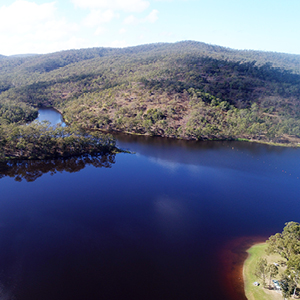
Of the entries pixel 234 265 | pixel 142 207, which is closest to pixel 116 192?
pixel 142 207

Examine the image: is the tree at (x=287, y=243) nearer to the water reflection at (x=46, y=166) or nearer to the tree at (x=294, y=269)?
the tree at (x=294, y=269)

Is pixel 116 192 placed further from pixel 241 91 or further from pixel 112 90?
pixel 241 91

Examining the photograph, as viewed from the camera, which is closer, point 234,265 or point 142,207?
point 234,265

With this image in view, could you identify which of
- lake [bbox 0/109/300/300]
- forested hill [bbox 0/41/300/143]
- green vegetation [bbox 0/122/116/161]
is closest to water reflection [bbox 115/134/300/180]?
lake [bbox 0/109/300/300]

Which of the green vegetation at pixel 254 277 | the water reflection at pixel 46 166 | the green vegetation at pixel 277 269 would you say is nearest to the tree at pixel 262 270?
the green vegetation at pixel 277 269

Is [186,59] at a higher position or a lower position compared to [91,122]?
higher

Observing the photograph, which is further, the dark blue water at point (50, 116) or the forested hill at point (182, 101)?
the dark blue water at point (50, 116)

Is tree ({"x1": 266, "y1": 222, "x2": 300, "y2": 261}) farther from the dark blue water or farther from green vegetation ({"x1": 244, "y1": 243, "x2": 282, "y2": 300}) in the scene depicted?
the dark blue water
